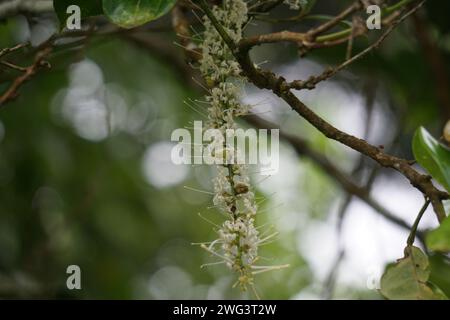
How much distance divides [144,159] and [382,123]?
81 cm

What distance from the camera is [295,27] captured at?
7.04 feet

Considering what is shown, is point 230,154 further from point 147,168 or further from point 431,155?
point 147,168

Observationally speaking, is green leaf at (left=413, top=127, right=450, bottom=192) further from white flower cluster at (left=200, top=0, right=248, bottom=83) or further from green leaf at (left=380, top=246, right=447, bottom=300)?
white flower cluster at (left=200, top=0, right=248, bottom=83)

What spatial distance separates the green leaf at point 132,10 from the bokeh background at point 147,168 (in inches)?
24.0

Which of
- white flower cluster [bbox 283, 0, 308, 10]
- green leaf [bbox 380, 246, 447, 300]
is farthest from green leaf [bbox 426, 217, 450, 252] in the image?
white flower cluster [bbox 283, 0, 308, 10]

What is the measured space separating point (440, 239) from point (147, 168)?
1844mm

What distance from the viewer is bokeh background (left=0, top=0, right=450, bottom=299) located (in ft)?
6.22

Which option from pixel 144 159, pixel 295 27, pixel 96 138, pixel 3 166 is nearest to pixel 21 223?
pixel 3 166

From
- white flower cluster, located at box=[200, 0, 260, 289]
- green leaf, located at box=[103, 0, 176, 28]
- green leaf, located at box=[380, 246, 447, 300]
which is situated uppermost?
green leaf, located at box=[103, 0, 176, 28]

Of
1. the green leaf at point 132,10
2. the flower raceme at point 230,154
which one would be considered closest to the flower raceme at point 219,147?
the flower raceme at point 230,154

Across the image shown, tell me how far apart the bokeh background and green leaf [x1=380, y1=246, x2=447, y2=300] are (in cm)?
68

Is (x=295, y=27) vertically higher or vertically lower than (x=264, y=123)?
higher
